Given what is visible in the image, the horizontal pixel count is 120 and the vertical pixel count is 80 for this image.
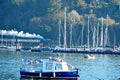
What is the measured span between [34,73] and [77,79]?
6.06 m

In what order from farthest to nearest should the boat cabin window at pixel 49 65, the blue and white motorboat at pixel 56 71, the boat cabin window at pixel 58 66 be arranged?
the boat cabin window at pixel 49 65 < the boat cabin window at pixel 58 66 < the blue and white motorboat at pixel 56 71

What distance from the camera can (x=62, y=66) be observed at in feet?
262

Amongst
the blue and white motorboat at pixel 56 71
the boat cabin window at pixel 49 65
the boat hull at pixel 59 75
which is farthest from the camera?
the boat cabin window at pixel 49 65

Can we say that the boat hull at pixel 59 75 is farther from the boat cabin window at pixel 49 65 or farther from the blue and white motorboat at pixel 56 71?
the boat cabin window at pixel 49 65

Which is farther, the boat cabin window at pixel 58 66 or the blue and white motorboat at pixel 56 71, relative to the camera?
the boat cabin window at pixel 58 66

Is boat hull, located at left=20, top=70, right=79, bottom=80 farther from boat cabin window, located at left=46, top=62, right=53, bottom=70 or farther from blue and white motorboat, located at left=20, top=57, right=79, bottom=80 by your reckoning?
boat cabin window, located at left=46, top=62, right=53, bottom=70

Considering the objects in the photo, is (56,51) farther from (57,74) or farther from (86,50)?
(57,74)

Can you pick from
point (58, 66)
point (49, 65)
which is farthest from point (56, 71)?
point (49, 65)

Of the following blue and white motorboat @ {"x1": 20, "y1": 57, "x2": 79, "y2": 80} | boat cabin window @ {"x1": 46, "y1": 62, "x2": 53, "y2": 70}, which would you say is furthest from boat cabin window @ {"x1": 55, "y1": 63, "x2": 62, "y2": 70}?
boat cabin window @ {"x1": 46, "y1": 62, "x2": 53, "y2": 70}

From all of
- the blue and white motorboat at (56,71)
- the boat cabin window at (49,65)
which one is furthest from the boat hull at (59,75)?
the boat cabin window at (49,65)

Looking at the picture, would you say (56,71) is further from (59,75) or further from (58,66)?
(58,66)

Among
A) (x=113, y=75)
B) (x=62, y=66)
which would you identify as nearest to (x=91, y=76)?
(x=113, y=75)

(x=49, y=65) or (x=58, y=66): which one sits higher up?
(x=49, y=65)

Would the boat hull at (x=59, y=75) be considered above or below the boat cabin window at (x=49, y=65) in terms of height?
below
